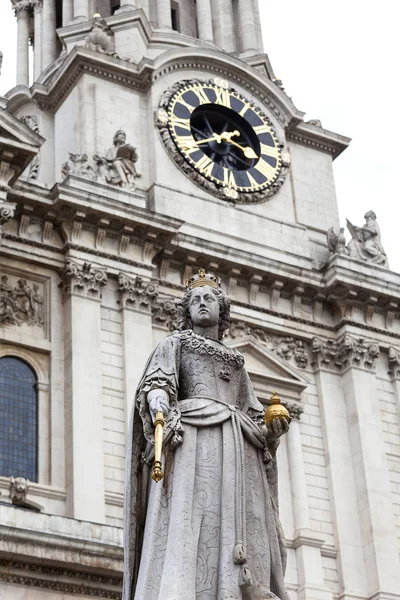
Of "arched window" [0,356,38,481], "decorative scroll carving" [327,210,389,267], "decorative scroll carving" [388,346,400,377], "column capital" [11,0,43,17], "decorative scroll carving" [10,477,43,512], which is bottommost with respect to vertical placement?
"decorative scroll carving" [10,477,43,512]

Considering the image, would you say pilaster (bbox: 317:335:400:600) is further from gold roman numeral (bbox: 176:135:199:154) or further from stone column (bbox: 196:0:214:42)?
stone column (bbox: 196:0:214:42)

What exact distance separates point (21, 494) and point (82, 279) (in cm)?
495

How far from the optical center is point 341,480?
27.9 m

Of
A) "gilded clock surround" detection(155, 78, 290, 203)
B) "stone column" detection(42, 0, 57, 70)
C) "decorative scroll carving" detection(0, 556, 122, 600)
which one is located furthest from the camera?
"stone column" detection(42, 0, 57, 70)

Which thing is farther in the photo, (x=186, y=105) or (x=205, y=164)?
(x=186, y=105)

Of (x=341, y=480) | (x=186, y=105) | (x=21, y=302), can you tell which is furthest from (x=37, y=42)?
(x=341, y=480)

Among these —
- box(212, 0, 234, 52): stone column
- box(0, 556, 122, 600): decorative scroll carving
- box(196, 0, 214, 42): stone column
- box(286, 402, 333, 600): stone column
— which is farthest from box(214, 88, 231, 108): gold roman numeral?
box(0, 556, 122, 600): decorative scroll carving

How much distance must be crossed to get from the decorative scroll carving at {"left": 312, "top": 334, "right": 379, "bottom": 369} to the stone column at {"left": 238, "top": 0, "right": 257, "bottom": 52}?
32.1ft

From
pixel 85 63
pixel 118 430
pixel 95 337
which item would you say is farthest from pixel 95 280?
pixel 85 63

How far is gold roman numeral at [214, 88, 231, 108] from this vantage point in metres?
32.0

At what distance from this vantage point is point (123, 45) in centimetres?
3278

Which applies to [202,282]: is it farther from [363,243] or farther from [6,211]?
[363,243]

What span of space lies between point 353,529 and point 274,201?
831cm

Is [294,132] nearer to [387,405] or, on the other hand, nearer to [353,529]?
[387,405]
